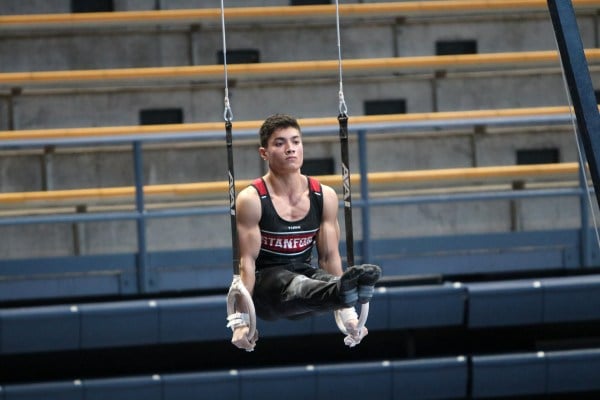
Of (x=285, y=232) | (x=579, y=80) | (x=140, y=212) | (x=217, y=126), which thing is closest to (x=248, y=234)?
(x=285, y=232)

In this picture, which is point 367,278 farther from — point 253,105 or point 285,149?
point 253,105

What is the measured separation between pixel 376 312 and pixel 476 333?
4.84 feet

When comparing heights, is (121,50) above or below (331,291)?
above

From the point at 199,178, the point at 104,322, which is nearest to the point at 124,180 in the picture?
the point at 199,178

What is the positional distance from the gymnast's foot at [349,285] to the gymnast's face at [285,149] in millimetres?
794

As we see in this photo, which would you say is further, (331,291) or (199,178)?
(199,178)

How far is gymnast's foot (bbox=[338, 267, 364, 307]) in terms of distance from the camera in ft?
17.0

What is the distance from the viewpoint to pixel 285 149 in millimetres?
5785

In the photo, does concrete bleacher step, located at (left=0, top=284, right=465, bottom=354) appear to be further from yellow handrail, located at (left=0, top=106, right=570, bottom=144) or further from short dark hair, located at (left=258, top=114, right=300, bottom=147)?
short dark hair, located at (left=258, top=114, right=300, bottom=147)

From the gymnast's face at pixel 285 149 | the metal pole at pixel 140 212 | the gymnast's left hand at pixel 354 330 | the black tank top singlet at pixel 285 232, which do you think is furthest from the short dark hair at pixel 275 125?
the metal pole at pixel 140 212

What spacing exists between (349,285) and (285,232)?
77cm

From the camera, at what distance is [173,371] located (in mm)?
9500

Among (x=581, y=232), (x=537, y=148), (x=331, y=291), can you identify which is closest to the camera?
(x=331, y=291)

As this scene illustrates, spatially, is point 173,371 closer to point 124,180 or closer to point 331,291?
point 124,180
